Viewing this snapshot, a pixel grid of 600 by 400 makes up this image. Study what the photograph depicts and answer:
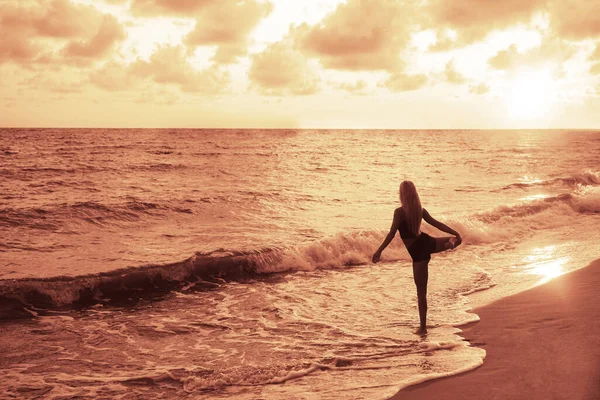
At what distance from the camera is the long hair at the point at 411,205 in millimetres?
6578

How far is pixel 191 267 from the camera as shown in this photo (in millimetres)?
11562

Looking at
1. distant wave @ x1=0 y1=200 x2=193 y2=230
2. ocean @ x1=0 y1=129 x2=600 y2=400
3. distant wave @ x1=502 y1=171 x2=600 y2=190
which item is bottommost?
ocean @ x1=0 y1=129 x2=600 y2=400

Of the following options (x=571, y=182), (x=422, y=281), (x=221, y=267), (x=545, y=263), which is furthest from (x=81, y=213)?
(x=571, y=182)

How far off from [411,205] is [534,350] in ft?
7.14

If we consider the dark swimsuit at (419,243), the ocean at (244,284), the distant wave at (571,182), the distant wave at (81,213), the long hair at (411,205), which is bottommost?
the ocean at (244,284)

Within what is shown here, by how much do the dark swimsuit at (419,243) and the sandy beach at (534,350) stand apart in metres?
1.27

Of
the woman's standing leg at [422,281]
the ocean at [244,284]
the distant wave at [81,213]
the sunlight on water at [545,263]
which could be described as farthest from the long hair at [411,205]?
the distant wave at [81,213]

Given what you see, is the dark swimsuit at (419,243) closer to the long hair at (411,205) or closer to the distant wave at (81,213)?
the long hair at (411,205)

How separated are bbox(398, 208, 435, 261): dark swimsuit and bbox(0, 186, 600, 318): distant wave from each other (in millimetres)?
5471

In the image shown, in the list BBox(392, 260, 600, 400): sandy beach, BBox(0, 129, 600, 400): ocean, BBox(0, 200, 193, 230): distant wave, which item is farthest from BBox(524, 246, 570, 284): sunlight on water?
BBox(0, 200, 193, 230): distant wave

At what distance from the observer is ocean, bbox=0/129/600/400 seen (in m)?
6.09

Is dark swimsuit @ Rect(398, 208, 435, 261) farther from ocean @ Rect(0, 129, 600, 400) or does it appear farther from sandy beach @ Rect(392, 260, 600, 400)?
sandy beach @ Rect(392, 260, 600, 400)

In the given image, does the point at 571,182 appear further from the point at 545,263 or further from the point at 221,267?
the point at 221,267

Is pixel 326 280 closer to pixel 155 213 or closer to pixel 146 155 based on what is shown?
pixel 155 213
